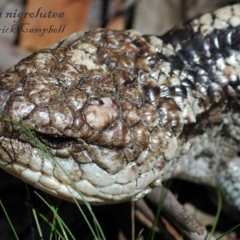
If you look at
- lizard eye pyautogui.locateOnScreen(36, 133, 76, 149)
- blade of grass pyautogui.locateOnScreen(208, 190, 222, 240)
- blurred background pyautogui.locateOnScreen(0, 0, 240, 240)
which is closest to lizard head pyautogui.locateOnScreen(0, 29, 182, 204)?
lizard eye pyautogui.locateOnScreen(36, 133, 76, 149)

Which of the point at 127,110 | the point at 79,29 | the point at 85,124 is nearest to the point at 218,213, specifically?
the point at 127,110

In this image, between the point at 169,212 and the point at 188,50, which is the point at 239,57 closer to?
the point at 188,50

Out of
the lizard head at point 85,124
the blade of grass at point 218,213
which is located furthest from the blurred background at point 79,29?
the lizard head at point 85,124

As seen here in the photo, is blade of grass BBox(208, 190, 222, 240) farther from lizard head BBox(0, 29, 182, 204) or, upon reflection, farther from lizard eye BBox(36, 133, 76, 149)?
lizard eye BBox(36, 133, 76, 149)

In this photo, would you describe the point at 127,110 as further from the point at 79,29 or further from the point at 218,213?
the point at 79,29

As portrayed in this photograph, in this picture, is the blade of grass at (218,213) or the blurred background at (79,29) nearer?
the blade of grass at (218,213)

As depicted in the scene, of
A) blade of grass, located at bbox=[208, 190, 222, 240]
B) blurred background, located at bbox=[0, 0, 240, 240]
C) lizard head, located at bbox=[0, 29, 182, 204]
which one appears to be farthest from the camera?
blurred background, located at bbox=[0, 0, 240, 240]

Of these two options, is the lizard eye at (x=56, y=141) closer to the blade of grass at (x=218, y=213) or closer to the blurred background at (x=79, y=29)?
the blurred background at (x=79, y=29)

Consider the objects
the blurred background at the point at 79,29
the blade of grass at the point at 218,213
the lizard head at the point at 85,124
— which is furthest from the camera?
the blurred background at the point at 79,29

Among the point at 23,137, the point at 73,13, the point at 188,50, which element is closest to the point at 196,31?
the point at 188,50
